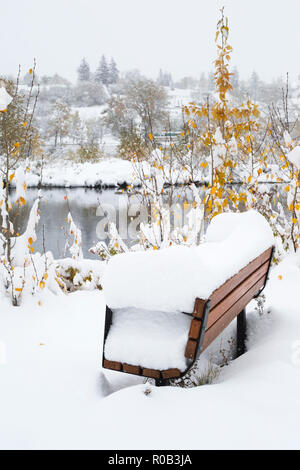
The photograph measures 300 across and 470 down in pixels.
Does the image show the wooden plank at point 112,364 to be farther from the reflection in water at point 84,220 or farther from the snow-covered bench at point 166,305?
the reflection in water at point 84,220

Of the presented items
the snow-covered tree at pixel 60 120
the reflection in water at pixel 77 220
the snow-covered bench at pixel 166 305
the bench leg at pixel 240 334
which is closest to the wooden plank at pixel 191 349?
the snow-covered bench at pixel 166 305

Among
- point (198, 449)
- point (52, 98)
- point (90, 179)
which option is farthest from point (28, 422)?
point (52, 98)

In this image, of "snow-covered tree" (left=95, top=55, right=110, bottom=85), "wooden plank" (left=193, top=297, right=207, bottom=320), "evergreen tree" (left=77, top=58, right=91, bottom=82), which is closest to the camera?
"wooden plank" (left=193, top=297, right=207, bottom=320)

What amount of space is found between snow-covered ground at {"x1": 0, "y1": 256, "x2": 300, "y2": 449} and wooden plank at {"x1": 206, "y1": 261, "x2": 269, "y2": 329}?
36 cm

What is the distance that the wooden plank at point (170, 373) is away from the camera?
163 cm

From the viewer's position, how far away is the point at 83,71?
90.0m

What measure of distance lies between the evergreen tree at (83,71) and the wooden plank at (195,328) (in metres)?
98.4

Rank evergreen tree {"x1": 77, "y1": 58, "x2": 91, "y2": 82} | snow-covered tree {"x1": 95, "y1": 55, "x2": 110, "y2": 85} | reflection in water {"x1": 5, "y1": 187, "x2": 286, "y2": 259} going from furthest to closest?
evergreen tree {"x1": 77, "y1": 58, "x2": 91, "y2": 82}
snow-covered tree {"x1": 95, "y1": 55, "x2": 110, "y2": 85}
reflection in water {"x1": 5, "y1": 187, "x2": 286, "y2": 259}

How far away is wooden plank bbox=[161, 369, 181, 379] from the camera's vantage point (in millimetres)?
1634

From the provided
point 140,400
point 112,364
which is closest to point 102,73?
point 112,364

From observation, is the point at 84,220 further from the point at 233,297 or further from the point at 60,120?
the point at 60,120

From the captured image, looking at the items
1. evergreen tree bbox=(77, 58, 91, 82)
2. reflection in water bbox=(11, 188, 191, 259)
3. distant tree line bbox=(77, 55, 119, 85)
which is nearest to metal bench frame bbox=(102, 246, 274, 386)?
reflection in water bbox=(11, 188, 191, 259)

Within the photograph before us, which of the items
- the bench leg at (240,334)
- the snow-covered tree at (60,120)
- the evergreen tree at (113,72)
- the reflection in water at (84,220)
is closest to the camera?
the bench leg at (240,334)

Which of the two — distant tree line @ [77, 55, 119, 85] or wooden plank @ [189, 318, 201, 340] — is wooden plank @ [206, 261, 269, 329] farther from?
distant tree line @ [77, 55, 119, 85]
